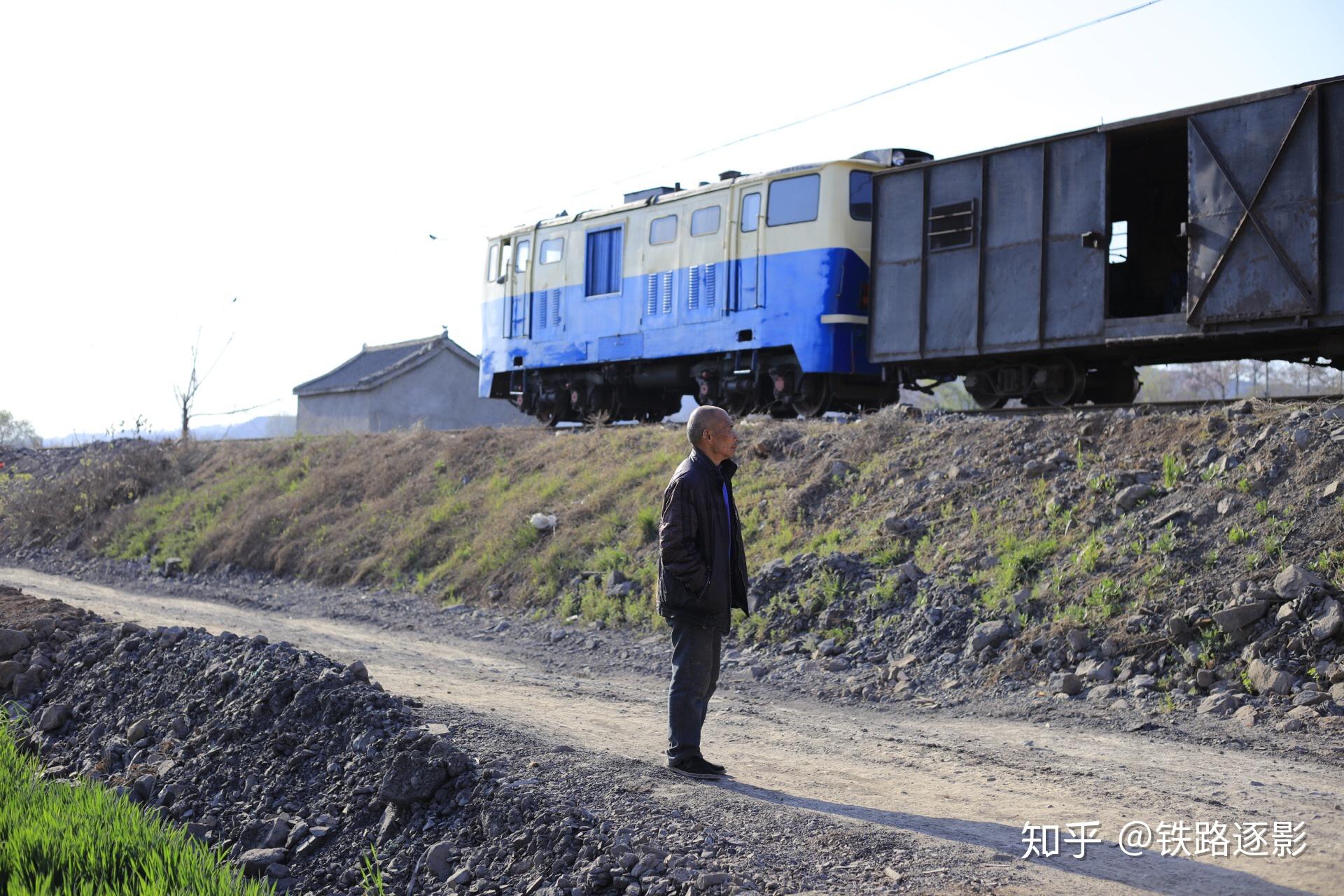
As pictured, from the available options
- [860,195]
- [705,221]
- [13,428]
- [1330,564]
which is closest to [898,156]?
[860,195]

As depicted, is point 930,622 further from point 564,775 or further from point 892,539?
point 564,775

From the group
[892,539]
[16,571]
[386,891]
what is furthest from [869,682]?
[16,571]

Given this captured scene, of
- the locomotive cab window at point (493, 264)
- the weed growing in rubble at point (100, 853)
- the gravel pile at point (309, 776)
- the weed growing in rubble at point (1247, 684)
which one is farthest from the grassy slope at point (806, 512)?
the weed growing in rubble at point (100, 853)

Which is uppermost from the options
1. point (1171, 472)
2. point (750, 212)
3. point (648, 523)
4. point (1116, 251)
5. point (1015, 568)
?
point (750, 212)

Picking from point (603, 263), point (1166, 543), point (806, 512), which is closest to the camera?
point (1166, 543)

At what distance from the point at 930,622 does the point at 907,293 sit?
620cm

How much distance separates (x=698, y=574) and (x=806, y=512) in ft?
23.4

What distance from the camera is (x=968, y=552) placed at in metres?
10.9

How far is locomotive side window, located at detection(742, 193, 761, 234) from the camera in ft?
55.8

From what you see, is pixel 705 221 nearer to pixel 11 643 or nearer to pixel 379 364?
pixel 11 643

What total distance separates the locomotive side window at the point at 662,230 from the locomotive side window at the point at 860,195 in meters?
3.33

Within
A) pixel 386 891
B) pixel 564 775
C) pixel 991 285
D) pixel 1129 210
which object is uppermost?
pixel 1129 210

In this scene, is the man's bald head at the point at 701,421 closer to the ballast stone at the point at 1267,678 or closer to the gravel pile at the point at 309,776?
the gravel pile at the point at 309,776

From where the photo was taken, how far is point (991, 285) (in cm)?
1430
